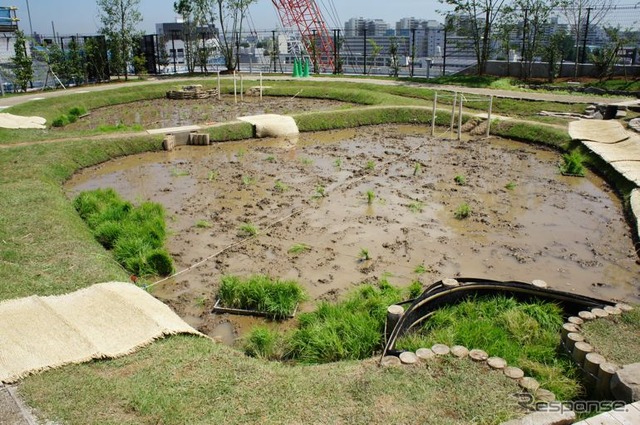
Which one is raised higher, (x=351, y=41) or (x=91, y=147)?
(x=351, y=41)

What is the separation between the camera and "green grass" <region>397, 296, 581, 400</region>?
4.62m

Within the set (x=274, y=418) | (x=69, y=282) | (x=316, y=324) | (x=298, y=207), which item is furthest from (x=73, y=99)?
(x=274, y=418)

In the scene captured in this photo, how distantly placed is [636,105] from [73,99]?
19.1m

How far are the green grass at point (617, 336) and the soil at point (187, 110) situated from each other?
44.5 ft

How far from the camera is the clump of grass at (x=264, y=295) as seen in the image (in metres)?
6.25

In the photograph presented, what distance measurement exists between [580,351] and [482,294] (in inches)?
57.7

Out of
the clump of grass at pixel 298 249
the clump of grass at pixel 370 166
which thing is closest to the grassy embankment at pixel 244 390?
the clump of grass at pixel 298 249

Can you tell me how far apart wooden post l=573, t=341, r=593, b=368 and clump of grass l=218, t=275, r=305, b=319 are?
2.96 metres

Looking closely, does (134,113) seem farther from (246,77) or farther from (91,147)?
(246,77)

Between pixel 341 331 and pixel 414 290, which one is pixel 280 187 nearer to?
pixel 414 290

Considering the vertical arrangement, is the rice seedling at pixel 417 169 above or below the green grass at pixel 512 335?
above

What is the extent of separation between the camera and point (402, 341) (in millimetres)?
5078

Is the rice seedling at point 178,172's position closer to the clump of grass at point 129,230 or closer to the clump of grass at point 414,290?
the clump of grass at point 129,230

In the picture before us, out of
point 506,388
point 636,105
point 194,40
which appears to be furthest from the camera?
Result: point 194,40
